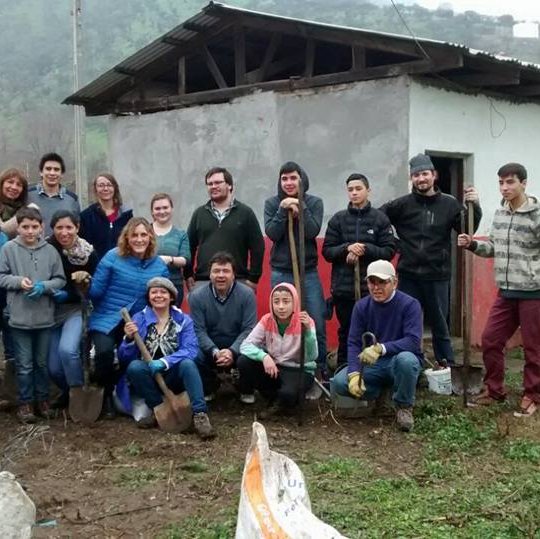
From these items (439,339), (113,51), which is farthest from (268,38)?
(113,51)

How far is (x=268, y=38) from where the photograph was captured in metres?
8.46

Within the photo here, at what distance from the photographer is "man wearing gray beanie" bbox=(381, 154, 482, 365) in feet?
19.1

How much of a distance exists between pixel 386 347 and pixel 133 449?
180cm

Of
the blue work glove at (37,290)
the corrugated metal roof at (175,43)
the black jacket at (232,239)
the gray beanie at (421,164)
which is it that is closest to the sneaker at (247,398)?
the black jacket at (232,239)

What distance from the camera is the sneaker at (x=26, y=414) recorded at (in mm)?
5215

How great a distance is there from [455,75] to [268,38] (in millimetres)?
2265

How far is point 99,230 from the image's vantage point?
19.0 ft

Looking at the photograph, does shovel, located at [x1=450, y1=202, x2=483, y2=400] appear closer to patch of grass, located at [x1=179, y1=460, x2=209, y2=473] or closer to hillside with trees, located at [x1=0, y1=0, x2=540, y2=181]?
patch of grass, located at [x1=179, y1=460, x2=209, y2=473]

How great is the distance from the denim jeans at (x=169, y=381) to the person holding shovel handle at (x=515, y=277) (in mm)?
2117

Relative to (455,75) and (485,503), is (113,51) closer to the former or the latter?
(455,75)

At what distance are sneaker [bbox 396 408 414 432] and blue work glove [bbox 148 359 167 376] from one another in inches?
64.3

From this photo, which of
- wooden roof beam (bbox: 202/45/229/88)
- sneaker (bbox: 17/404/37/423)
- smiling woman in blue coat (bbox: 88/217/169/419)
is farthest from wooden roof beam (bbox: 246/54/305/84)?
sneaker (bbox: 17/404/37/423)

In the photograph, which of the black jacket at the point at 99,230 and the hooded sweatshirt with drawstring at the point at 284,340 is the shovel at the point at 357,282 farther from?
the black jacket at the point at 99,230

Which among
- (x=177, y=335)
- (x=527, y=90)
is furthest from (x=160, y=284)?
(x=527, y=90)
